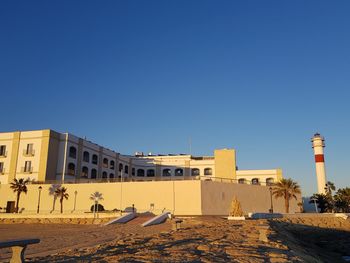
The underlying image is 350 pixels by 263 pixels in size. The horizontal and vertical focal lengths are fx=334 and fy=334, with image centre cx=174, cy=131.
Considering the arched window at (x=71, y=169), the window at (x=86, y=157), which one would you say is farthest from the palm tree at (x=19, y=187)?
the window at (x=86, y=157)

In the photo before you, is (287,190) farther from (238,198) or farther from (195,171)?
(195,171)

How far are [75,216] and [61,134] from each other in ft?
69.0

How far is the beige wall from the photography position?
145 ft

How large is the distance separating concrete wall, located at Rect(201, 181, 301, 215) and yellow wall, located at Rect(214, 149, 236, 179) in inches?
562

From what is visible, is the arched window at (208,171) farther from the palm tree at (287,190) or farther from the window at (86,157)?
the window at (86,157)

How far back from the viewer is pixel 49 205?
4850cm

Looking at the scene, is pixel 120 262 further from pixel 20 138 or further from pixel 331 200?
pixel 331 200

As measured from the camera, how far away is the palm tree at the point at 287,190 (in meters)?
52.4

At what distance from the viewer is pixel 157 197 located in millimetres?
45188

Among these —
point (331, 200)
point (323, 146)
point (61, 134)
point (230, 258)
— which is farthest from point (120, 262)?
point (323, 146)

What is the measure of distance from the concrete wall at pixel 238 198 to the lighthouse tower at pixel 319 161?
23.1ft

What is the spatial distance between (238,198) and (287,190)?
9166 millimetres

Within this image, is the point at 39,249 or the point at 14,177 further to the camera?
the point at 14,177

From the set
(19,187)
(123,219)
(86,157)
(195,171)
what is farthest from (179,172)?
(123,219)
